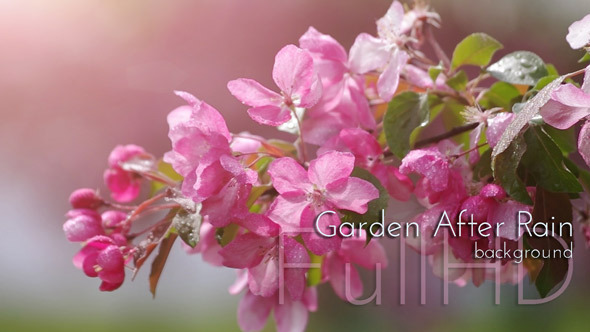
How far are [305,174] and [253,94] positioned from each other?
3.1 inches

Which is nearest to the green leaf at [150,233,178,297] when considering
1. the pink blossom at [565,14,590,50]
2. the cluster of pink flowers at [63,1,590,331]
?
the cluster of pink flowers at [63,1,590,331]

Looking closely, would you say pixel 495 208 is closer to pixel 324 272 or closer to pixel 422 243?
pixel 422 243

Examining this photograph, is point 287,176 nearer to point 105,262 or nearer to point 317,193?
point 317,193

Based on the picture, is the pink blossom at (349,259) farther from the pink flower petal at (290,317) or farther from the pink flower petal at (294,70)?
the pink flower petal at (294,70)

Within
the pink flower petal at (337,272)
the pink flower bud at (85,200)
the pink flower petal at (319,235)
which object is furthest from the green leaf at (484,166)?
the pink flower bud at (85,200)

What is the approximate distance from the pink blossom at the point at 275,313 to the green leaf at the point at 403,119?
23 centimetres

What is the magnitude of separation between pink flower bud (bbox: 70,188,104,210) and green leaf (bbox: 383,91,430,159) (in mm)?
261

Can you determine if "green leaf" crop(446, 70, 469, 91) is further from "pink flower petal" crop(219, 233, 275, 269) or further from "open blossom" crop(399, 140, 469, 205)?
"pink flower petal" crop(219, 233, 275, 269)

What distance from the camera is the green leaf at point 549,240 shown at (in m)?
0.46

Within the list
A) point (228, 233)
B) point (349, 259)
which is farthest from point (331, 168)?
point (349, 259)

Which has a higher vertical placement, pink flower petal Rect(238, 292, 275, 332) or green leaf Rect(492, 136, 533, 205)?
green leaf Rect(492, 136, 533, 205)

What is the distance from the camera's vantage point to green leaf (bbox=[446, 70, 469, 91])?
547 millimetres

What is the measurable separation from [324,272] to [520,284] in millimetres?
192

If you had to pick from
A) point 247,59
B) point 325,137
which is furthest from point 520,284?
point 247,59
